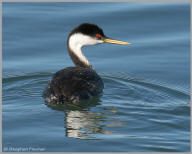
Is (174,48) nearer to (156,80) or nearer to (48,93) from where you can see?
(156,80)

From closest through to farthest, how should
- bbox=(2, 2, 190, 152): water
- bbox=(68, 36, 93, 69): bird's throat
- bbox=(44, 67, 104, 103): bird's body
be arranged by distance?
1. bbox=(2, 2, 190, 152): water
2. bbox=(44, 67, 104, 103): bird's body
3. bbox=(68, 36, 93, 69): bird's throat

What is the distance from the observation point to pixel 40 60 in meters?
13.2

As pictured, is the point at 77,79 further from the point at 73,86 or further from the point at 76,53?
the point at 76,53

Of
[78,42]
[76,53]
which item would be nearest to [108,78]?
[76,53]

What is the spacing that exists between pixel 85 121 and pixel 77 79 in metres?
1.28

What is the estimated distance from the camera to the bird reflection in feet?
29.0

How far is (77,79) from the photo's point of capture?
1036cm

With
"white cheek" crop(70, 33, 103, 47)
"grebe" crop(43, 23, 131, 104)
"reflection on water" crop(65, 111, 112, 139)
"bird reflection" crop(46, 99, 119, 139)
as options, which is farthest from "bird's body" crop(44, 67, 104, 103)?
"white cheek" crop(70, 33, 103, 47)

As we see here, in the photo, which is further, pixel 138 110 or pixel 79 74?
pixel 79 74

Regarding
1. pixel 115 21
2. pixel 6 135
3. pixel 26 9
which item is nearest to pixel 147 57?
pixel 115 21

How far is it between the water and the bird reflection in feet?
0.05

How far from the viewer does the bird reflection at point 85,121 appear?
8836 millimetres

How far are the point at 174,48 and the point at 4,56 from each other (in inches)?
168

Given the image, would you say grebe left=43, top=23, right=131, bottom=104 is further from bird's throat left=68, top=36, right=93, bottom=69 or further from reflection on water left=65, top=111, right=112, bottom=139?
reflection on water left=65, top=111, right=112, bottom=139
